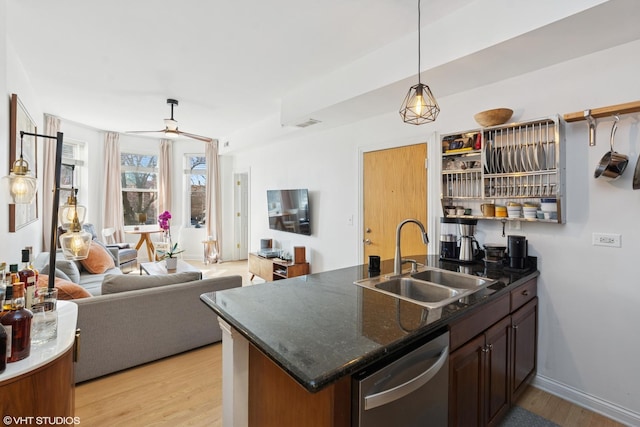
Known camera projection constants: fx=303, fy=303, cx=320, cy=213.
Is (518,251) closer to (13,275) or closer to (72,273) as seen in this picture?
(13,275)

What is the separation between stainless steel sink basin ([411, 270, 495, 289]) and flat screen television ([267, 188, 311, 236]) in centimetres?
251

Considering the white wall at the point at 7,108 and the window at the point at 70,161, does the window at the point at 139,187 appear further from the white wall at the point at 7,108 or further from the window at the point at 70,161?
the white wall at the point at 7,108

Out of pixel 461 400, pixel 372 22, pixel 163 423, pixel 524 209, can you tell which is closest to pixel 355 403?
pixel 461 400

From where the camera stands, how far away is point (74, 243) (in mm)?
1597

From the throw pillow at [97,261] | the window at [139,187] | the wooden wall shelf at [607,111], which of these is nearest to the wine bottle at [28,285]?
the throw pillow at [97,261]

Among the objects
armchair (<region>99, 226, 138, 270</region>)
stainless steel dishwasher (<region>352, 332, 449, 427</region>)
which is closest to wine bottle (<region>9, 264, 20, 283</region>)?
stainless steel dishwasher (<region>352, 332, 449, 427</region>)

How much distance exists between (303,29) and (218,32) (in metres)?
0.70

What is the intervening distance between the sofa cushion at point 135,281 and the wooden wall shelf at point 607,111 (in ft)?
10.6

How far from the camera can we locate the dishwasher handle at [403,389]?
39.4 inches

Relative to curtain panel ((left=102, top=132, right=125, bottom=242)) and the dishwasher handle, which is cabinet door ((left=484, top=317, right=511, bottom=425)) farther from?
curtain panel ((left=102, top=132, right=125, bottom=242))

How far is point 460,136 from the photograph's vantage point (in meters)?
2.58

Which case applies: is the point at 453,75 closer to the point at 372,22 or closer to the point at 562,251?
the point at 372,22

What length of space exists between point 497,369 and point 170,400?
218 cm

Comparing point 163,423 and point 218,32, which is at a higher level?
point 218,32
